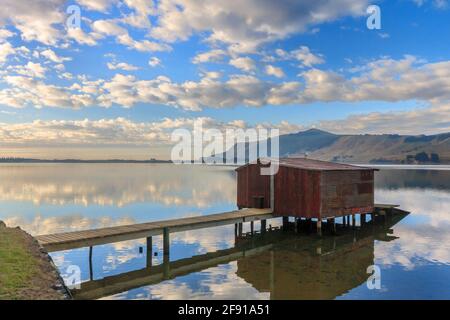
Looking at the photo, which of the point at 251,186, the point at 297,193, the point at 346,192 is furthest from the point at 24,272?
the point at 346,192

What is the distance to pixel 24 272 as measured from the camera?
12914 millimetres

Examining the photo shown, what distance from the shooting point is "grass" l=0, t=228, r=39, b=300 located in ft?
36.8

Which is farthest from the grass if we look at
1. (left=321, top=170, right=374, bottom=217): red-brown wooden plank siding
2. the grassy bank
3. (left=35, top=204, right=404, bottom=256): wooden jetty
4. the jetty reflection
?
(left=321, top=170, right=374, bottom=217): red-brown wooden plank siding

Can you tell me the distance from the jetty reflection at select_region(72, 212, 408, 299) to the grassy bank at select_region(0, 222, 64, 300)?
7.14 feet

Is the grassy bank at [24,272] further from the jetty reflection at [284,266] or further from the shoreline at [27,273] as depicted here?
the jetty reflection at [284,266]

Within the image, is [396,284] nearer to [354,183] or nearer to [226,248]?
[226,248]

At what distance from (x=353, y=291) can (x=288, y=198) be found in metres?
13.0

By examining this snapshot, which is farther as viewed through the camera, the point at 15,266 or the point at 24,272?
the point at 15,266

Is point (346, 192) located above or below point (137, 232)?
above

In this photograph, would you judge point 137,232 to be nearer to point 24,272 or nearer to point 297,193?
point 24,272

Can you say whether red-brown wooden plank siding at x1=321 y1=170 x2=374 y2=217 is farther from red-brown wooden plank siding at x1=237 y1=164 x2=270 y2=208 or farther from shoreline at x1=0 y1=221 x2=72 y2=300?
shoreline at x1=0 y1=221 x2=72 y2=300

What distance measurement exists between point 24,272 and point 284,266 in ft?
41.1

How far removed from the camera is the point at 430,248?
24.7 metres

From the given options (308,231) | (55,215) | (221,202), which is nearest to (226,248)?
(308,231)
